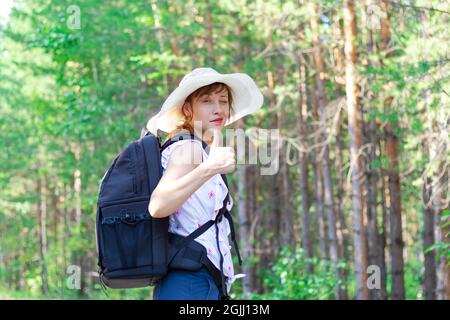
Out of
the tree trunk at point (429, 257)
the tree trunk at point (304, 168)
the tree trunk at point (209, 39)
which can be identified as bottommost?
the tree trunk at point (429, 257)

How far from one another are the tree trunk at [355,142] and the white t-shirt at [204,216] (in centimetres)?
1251

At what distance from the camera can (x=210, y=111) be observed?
13.0 feet

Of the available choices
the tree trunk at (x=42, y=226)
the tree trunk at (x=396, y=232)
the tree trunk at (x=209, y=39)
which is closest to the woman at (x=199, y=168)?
the tree trunk at (x=396, y=232)

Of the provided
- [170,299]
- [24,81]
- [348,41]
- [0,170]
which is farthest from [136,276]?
[0,170]

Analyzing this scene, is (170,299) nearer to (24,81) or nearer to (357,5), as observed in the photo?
(357,5)

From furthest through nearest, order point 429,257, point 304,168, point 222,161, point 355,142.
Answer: point 304,168
point 429,257
point 355,142
point 222,161

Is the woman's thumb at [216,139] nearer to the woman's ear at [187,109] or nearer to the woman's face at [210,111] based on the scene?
the woman's face at [210,111]

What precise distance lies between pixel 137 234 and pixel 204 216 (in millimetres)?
318

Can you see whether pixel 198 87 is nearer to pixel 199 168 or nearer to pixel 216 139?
pixel 216 139

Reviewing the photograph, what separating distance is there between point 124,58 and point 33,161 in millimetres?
14815

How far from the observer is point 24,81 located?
109ft

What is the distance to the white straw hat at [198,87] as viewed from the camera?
3.93 meters

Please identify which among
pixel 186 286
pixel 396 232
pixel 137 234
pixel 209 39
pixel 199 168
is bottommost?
pixel 186 286

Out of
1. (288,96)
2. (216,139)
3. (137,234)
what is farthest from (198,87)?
(288,96)
